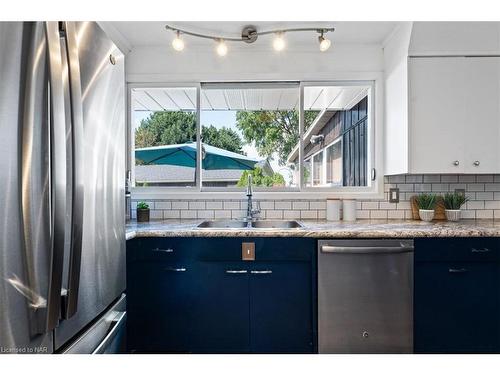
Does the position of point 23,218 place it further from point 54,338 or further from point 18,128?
point 54,338

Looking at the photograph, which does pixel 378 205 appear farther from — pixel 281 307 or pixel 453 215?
pixel 281 307

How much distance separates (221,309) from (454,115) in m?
2.09

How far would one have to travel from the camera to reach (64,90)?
82cm

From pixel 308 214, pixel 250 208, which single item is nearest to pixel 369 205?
pixel 308 214

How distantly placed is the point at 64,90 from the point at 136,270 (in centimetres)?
135

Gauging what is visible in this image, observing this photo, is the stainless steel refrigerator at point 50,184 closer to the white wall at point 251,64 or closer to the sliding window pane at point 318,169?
the white wall at point 251,64

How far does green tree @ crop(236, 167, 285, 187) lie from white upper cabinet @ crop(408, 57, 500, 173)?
1042 millimetres

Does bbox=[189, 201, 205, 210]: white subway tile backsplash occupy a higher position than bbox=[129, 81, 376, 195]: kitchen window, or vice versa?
bbox=[129, 81, 376, 195]: kitchen window

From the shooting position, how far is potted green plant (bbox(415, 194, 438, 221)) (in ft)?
7.66

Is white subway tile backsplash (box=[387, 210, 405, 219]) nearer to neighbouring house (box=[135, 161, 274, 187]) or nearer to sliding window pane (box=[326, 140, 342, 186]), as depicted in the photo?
sliding window pane (box=[326, 140, 342, 186])

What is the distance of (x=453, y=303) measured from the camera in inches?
72.9

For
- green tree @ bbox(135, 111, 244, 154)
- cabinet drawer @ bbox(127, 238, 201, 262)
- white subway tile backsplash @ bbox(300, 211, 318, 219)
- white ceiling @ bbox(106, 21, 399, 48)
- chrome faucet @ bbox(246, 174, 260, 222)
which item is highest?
white ceiling @ bbox(106, 21, 399, 48)

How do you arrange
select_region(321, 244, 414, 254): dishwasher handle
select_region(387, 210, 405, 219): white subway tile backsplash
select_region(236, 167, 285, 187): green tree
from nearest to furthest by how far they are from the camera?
select_region(321, 244, 414, 254): dishwasher handle
select_region(387, 210, 405, 219): white subway tile backsplash
select_region(236, 167, 285, 187): green tree

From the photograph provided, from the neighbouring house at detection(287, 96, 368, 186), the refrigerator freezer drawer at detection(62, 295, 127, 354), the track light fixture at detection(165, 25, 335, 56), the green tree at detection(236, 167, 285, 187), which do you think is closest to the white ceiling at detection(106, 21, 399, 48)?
the track light fixture at detection(165, 25, 335, 56)
